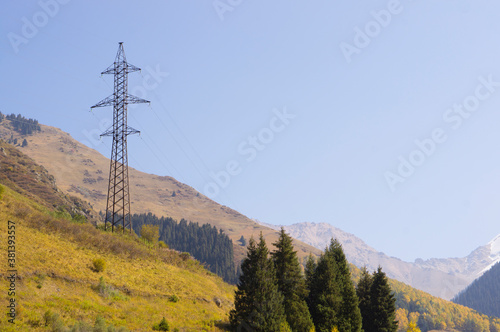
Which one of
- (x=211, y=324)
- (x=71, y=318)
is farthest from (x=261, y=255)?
(x=71, y=318)

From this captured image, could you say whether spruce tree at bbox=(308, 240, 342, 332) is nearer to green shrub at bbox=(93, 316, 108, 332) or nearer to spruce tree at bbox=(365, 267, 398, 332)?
spruce tree at bbox=(365, 267, 398, 332)

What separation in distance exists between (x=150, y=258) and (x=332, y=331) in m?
23.2

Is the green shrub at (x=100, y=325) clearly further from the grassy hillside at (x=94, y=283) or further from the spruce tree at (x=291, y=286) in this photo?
the spruce tree at (x=291, y=286)

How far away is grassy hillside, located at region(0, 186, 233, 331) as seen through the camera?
26.9 metres

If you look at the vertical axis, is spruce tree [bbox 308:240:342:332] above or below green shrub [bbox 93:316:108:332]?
above

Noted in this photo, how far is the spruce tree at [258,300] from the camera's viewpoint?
3328 centimetres

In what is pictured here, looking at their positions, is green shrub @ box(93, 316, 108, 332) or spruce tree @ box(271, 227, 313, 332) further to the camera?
spruce tree @ box(271, 227, 313, 332)

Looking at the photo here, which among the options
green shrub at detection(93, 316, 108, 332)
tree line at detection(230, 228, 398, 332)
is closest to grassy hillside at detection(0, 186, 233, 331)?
green shrub at detection(93, 316, 108, 332)

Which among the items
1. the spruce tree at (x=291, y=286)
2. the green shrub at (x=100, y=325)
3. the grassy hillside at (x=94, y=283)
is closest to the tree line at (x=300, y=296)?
the spruce tree at (x=291, y=286)

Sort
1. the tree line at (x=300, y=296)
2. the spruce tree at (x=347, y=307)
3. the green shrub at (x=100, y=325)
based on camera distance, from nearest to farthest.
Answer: the green shrub at (x=100, y=325), the tree line at (x=300, y=296), the spruce tree at (x=347, y=307)

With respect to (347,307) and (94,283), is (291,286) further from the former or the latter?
(94,283)

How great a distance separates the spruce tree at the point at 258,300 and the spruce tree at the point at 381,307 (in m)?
23.7

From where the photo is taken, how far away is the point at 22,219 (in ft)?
125

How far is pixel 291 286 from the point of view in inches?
1549
